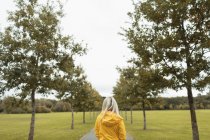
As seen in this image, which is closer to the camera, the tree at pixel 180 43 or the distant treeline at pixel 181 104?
the tree at pixel 180 43

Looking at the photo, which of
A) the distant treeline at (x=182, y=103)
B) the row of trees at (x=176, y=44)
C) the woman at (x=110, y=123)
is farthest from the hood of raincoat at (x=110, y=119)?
the distant treeline at (x=182, y=103)

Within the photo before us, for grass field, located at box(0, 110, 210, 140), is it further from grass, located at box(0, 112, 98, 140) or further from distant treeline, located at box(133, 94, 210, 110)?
distant treeline, located at box(133, 94, 210, 110)

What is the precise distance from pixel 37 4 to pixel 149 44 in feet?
26.9

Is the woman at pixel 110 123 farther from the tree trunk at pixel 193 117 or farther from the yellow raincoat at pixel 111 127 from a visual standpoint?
the tree trunk at pixel 193 117

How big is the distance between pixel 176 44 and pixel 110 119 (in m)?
8.57

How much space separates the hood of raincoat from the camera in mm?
6207

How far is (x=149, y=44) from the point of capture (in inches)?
570

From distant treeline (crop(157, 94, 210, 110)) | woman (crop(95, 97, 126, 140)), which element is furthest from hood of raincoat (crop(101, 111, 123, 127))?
distant treeline (crop(157, 94, 210, 110))

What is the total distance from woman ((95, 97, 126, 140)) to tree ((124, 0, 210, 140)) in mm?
7878

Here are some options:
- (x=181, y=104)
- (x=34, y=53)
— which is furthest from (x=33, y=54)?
(x=181, y=104)

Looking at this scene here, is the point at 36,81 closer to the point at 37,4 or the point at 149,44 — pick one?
the point at 37,4

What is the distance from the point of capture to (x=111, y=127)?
20.9 ft

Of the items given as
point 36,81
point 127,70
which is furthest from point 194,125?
point 127,70

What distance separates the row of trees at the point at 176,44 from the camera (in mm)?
13812
